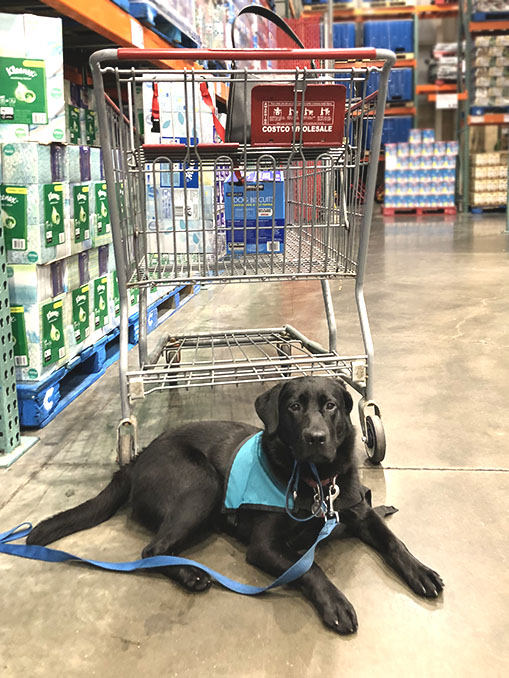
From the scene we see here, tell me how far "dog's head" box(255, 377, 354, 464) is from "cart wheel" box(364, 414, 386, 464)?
35 cm

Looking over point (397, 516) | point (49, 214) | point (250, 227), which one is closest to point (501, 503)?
point (397, 516)

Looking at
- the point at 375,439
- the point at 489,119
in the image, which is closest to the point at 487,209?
the point at 489,119

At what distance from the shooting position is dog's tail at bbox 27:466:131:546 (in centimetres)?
163

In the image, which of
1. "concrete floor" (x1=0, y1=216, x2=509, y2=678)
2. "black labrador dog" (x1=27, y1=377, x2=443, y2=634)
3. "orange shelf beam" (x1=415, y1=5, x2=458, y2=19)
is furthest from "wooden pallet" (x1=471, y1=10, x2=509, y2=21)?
"black labrador dog" (x1=27, y1=377, x2=443, y2=634)

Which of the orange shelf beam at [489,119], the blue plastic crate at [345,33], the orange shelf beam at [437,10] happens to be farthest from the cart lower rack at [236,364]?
the orange shelf beam at [437,10]

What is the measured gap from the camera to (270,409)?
64.3 inches

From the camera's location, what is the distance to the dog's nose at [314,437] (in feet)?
4.90

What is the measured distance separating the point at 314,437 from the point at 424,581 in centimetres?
40

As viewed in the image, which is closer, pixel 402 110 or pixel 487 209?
pixel 487 209

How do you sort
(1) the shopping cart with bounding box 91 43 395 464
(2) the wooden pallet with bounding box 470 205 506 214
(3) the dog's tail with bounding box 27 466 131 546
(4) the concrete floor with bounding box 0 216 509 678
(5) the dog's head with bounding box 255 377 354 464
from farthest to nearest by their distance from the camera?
(2) the wooden pallet with bounding box 470 205 506 214 < (1) the shopping cart with bounding box 91 43 395 464 < (3) the dog's tail with bounding box 27 466 131 546 < (5) the dog's head with bounding box 255 377 354 464 < (4) the concrete floor with bounding box 0 216 509 678

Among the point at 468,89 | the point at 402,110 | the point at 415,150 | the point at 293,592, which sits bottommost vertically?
the point at 293,592

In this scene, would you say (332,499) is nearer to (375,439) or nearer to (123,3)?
(375,439)

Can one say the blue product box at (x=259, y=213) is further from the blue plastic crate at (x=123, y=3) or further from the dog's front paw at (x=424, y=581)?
the dog's front paw at (x=424, y=581)

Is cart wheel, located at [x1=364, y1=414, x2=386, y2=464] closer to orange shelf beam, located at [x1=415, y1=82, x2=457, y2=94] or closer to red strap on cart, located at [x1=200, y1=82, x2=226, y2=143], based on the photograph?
red strap on cart, located at [x1=200, y1=82, x2=226, y2=143]
